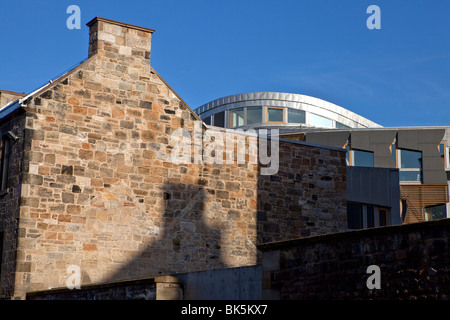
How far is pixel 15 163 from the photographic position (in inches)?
741

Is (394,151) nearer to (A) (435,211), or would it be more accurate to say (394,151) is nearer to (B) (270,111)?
(A) (435,211)

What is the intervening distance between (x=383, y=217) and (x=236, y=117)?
1247 inches

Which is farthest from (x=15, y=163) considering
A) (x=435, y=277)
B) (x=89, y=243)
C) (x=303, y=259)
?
(x=435, y=277)

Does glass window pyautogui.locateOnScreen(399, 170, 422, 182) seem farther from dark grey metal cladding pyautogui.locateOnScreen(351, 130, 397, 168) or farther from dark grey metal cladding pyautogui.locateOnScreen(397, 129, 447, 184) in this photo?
dark grey metal cladding pyautogui.locateOnScreen(351, 130, 397, 168)

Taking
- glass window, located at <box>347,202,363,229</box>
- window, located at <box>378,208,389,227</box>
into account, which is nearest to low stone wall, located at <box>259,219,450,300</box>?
glass window, located at <box>347,202,363,229</box>

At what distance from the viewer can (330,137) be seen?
48.7m

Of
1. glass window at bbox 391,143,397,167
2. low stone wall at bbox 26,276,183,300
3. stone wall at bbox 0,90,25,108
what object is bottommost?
low stone wall at bbox 26,276,183,300

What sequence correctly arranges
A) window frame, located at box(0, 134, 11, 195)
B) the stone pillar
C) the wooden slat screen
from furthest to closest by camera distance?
1. the wooden slat screen
2. window frame, located at box(0, 134, 11, 195)
3. the stone pillar

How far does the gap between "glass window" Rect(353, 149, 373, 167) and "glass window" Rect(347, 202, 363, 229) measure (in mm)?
23891

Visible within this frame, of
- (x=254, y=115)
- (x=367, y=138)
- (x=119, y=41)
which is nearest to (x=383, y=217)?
(x=119, y=41)

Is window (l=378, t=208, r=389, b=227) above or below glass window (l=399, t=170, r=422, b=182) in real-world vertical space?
below

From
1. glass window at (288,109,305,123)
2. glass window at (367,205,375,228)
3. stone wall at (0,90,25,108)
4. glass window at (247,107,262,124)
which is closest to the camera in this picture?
stone wall at (0,90,25,108)

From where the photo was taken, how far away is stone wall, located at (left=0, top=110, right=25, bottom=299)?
1809cm

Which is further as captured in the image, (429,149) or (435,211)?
(435,211)
